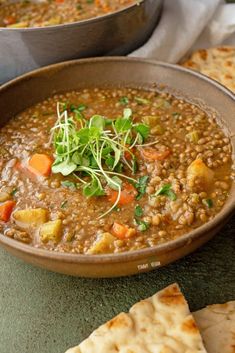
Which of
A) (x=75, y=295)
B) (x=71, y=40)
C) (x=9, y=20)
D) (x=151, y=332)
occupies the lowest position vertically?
(x=75, y=295)

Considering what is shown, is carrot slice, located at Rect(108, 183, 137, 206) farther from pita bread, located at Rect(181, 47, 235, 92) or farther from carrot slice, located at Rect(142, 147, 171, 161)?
pita bread, located at Rect(181, 47, 235, 92)

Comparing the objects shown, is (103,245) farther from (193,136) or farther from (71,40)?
(71,40)

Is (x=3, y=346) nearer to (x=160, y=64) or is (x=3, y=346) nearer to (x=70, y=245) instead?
(x=70, y=245)

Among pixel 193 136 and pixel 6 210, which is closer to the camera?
pixel 6 210

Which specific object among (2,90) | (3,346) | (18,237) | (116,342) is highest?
(2,90)

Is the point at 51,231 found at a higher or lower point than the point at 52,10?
lower

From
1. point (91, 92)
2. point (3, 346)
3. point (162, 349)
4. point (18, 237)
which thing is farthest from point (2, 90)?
point (162, 349)

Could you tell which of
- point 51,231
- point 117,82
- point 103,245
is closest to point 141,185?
point 103,245
